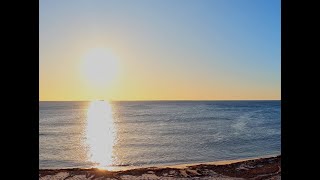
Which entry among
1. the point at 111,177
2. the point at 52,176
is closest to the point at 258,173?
the point at 111,177
